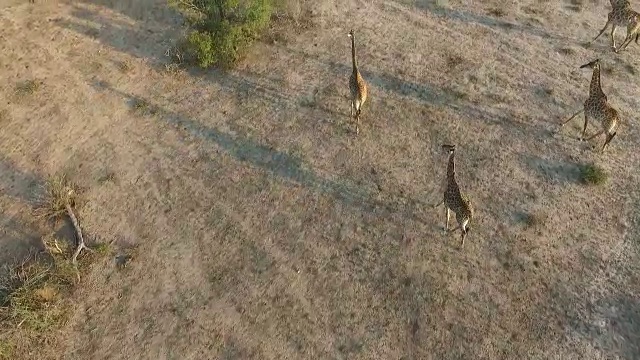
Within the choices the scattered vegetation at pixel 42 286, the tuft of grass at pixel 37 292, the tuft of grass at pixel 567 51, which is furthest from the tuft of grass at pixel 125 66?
the tuft of grass at pixel 567 51

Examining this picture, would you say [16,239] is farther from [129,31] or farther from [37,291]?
[129,31]

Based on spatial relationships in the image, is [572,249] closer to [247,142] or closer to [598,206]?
[598,206]

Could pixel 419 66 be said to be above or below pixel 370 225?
above

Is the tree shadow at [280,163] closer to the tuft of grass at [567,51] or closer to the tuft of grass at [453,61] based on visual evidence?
the tuft of grass at [453,61]

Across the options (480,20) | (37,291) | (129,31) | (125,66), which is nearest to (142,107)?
(125,66)

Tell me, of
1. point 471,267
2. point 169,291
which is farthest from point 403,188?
→ point 169,291

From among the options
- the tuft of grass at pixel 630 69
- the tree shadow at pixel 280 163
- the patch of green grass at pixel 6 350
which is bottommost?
the patch of green grass at pixel 6 350
